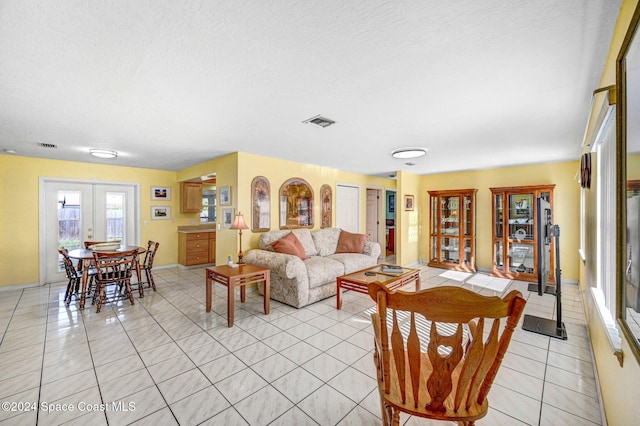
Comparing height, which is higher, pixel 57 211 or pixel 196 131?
pixel 196 131

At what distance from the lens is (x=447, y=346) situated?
118 cm

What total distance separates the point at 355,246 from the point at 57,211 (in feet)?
18.8

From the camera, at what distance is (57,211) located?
16.5ft

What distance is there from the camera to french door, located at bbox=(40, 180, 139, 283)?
16.2 feet

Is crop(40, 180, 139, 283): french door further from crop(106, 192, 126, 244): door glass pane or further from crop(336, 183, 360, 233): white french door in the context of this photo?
crop(336, 183, 360, 233): white french door

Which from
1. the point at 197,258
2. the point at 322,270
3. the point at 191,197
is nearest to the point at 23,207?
the point at 191,197

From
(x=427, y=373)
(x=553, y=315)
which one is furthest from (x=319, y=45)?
(x=553, y=315)

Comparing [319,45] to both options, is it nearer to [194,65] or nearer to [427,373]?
[194,65]

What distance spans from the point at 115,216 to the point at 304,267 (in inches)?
185

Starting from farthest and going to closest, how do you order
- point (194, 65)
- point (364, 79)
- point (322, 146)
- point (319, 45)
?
point (322, 146), point (364, 79), point (194, 65), point (319, 45)

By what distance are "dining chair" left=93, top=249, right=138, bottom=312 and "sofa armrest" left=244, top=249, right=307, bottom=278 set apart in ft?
5.72

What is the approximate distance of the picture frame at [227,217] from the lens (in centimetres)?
445

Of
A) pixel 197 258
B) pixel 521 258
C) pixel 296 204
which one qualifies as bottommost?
pixel 197 258

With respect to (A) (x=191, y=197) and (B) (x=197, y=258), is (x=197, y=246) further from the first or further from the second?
(A) (x=191, y=197)
